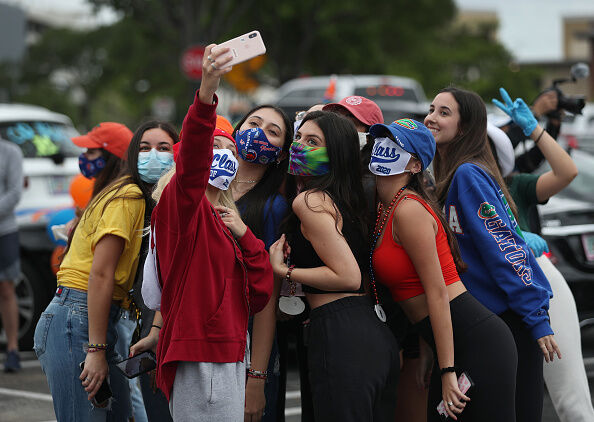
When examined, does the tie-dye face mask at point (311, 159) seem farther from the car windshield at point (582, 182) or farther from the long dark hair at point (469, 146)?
the car windshield at point (582, 182)

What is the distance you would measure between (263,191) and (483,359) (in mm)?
1218

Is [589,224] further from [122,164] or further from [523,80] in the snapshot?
[523,80]

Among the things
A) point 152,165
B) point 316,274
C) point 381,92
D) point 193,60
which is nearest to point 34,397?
point 152,165

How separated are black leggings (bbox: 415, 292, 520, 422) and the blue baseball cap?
63 centimetres

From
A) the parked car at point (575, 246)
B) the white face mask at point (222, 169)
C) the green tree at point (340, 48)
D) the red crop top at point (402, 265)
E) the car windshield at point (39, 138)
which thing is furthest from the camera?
the green tree at point (340, 48)

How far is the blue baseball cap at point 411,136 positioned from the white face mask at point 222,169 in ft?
2.35

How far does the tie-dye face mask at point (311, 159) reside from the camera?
11.5 feet

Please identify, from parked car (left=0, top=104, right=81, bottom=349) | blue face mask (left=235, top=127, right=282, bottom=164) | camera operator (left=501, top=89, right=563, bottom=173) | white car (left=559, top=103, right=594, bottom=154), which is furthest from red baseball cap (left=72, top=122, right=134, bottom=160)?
parked car (left=0, top=104, right=81, bottom=349)

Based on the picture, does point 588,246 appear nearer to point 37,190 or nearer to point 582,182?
point 582,182

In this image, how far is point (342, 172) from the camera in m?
3.53

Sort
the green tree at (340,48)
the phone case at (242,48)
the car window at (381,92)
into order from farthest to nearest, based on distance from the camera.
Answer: the green tree at (340,48), the car window at (381,92), the phone case at (242,48)

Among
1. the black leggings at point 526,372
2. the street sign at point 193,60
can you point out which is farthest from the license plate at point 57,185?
the street sign at point 193,60

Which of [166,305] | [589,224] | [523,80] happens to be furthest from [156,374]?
[523,80]

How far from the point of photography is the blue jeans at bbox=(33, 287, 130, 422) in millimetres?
3521
